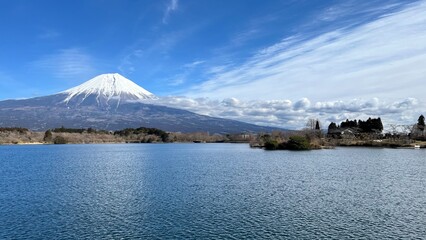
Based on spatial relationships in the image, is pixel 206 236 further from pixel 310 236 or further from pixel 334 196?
pixel 334 196

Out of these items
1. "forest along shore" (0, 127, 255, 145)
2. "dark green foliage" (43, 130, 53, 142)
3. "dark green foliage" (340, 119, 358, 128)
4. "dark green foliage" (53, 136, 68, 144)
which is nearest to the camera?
"dark green foliage" (340, 119, 358, 128)

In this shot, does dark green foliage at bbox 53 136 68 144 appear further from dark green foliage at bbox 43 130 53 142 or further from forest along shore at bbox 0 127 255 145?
dark green foliage at bbox 43 130 53 142

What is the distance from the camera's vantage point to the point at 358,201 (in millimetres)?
24031

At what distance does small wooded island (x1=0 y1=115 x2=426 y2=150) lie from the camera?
92.8 meters

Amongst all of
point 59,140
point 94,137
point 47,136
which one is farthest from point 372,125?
point 47,136

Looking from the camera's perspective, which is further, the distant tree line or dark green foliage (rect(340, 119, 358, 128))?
dark green foliage (rect(340, 119, 358, 128))

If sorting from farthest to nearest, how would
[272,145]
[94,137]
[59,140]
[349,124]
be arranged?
[94,137] → [59,140] → [349,124] → [272,145]

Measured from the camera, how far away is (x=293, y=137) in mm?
84312

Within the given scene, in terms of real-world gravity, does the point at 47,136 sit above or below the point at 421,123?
below

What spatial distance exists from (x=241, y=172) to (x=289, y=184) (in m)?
9.64

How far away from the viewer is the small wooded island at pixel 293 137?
92.8 m

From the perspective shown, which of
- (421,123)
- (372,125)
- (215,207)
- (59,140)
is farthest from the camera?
(59,140)

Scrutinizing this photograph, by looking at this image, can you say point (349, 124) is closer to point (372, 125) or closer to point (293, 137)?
point (372, 125)

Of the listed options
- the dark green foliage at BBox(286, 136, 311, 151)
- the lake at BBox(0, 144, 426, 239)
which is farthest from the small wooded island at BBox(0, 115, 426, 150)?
the lake at BBox(0, 144, 426, 239)
